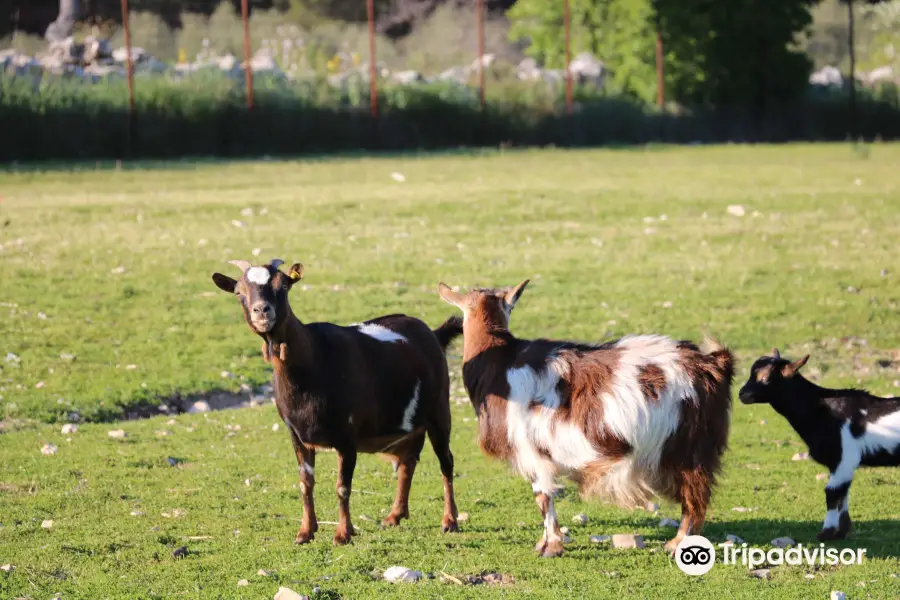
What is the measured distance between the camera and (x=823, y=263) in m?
21.1

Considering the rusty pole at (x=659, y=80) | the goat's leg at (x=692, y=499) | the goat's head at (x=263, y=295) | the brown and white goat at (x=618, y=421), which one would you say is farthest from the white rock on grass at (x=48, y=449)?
the rusty pole at (x=659, y=80)

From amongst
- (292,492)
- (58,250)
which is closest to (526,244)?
(58,250)

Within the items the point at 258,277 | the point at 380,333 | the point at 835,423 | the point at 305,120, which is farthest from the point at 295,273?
the point at 305,120

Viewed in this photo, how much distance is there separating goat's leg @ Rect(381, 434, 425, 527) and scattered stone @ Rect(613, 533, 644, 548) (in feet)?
5.13

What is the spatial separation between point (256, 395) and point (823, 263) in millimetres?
10427

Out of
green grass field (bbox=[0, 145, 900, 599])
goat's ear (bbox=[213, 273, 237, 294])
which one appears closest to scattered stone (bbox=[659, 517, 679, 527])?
green grass field (bbox=[0, 145, 900, 599])

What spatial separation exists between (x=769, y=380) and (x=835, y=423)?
0.59 metres

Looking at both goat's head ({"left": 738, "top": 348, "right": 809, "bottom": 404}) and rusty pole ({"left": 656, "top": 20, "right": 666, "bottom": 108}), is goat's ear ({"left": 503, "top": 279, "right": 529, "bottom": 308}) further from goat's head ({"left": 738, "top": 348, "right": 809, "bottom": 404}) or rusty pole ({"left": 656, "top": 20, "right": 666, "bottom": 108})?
rusty pole ({"left": 656, "top": 20, "right": 666, "bottom": 108})

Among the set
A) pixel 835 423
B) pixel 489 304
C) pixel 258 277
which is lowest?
pixel 835 423

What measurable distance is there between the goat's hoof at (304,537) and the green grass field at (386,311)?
4.7 inches

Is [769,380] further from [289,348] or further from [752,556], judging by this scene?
[289,348]

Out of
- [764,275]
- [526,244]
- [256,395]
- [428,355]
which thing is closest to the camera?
[428,355]

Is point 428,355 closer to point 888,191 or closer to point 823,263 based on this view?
point 823,263

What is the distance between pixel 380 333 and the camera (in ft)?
31.5
